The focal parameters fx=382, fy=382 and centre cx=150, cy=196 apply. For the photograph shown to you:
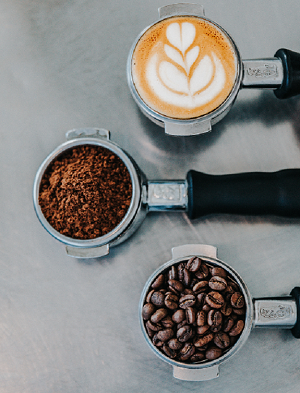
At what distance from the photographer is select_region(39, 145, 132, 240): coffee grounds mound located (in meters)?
0.69

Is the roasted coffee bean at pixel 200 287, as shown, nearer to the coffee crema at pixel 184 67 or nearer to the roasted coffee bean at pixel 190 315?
the roasted coffee bean at pixel 190 315

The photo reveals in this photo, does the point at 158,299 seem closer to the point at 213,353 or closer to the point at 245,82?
the point at 213,353

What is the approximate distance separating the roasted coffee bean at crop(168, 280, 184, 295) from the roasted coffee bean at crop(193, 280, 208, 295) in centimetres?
3

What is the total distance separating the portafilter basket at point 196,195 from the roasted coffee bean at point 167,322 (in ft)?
0.53

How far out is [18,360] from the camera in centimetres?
81

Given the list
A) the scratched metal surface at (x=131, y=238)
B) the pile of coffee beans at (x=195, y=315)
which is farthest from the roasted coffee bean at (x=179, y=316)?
the scratched metal surface at (x=131, y=238)

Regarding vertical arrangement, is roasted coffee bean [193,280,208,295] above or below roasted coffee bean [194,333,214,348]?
above

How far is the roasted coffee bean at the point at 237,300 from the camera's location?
679 millimetres

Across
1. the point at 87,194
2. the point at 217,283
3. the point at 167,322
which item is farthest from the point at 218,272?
the point at 87,194

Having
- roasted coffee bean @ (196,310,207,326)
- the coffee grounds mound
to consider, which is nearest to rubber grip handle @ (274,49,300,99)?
the coffee grounds mound

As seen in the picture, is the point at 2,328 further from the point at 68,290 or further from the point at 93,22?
the point at 93,22

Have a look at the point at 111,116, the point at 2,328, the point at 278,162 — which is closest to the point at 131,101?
the point at 111,116

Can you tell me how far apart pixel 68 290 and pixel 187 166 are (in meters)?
0.37

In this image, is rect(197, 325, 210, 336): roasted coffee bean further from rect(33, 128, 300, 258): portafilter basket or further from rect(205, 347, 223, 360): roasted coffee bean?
rect(33, 128, 300, 258): portafilter basket
